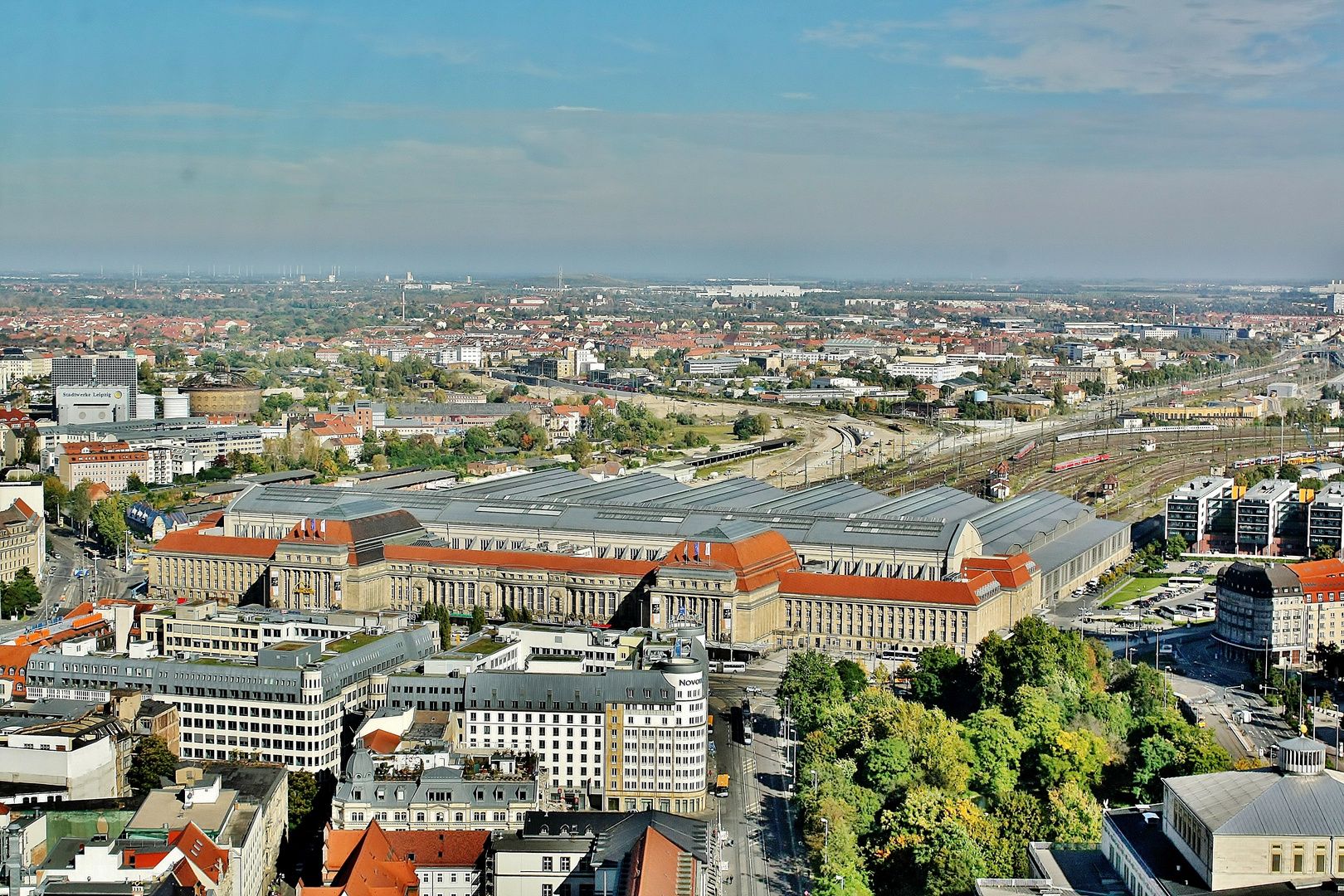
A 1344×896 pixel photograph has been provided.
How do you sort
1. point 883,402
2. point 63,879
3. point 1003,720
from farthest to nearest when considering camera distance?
point 883,402 < point 1003,720 < point 63,879

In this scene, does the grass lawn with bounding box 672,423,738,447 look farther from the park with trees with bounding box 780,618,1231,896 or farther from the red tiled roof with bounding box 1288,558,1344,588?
the park with trees with bounding box 780,618,1231,896

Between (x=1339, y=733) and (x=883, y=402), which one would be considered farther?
(x=883, y=402)

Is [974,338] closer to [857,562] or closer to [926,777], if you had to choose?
[857,562]

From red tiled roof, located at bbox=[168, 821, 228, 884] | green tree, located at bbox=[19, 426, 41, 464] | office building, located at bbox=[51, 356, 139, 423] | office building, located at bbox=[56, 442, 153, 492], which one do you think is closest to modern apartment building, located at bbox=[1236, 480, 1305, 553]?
red tiled roof, located at bbox=[168, 821, 228, 884]

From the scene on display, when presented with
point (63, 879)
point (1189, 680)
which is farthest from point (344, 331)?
point (63, 879)

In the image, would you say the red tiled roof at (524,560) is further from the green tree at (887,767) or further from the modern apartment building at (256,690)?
the green tree at (887,767)

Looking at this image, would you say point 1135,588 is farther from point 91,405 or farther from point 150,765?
point 91,405
